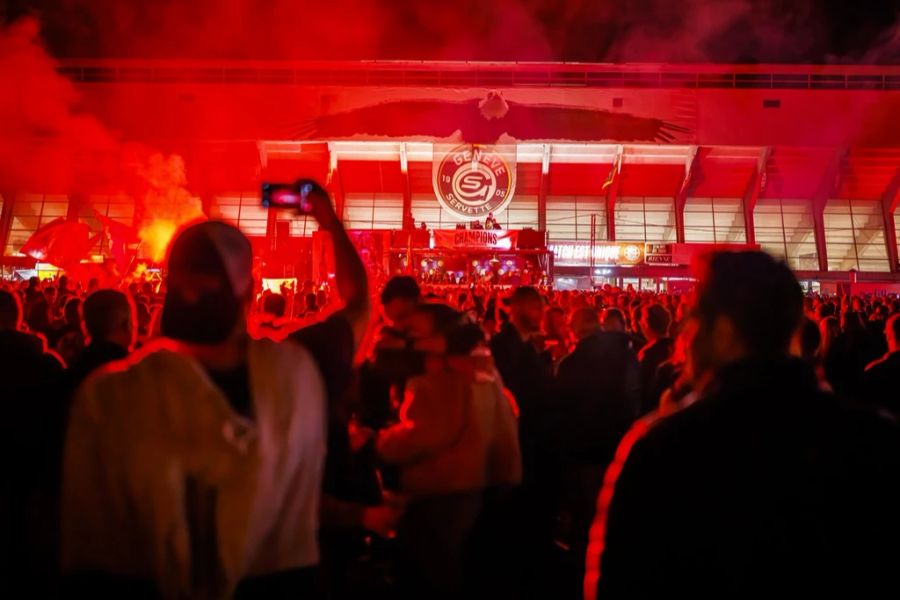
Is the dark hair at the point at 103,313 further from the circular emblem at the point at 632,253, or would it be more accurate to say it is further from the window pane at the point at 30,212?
the window pane at the point at 30,212

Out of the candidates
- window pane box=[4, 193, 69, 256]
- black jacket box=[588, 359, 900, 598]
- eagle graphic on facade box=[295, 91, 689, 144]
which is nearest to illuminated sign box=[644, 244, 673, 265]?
eagle graphic on facade box=[295, 91, 689, 144]

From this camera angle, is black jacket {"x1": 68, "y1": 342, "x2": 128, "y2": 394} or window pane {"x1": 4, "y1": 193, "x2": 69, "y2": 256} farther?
window pane {"x1": 4, "y1": 193, "x2": 69, "y2": 256}

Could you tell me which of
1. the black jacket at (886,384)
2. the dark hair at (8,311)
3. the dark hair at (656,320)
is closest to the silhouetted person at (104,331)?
the dark hair at (8,311)

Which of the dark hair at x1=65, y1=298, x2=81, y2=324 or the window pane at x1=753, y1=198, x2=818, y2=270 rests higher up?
the window pane at x1=753, y1=198, x2=818, y2=270

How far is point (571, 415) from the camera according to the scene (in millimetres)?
4734

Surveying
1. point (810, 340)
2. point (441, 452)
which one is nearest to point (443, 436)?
point (441, 452)

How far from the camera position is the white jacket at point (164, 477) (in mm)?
1387

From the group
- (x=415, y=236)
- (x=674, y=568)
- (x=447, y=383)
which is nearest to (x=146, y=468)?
(x=674, y=568)

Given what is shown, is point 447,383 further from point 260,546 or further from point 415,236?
point 415,236

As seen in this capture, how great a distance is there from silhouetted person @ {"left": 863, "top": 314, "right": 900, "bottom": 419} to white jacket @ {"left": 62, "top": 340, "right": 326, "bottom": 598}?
14.4 ft

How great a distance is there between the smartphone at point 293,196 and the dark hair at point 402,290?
147 cm

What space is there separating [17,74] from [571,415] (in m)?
32.4

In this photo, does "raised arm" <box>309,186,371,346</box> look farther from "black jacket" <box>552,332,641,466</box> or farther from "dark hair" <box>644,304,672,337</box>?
"dark hair" <box>644,304,672,337</box>

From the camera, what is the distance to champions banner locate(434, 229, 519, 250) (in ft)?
53.8
